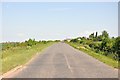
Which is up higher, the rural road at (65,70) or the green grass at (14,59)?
the green grass at (14,59)

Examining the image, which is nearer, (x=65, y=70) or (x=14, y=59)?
(x=65, y=70)

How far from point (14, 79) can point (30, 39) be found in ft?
264

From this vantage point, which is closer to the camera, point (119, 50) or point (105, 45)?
point (119, 50)

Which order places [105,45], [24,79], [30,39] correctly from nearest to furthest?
[24,79], [105,45], [30,39]

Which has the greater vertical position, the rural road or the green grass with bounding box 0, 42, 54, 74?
the green grass with bounding box 0, 42, 54, 74

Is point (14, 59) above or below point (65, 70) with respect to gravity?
above

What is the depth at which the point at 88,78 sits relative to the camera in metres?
16.7

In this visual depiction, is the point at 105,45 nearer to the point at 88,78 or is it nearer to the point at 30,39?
the point at 30,39

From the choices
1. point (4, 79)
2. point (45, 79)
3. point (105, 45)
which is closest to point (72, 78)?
point (45, 79)

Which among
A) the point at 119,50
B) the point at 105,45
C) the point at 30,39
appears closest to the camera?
the point at 119,50

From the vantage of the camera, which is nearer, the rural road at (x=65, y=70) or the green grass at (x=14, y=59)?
the rural road at (x=65, y=70)

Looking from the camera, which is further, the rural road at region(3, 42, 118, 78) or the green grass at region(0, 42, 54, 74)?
the green grass at region(0, 42, 54, 74)

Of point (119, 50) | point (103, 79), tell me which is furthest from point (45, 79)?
point (119, 50)

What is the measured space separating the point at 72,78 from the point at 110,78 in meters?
2.17
